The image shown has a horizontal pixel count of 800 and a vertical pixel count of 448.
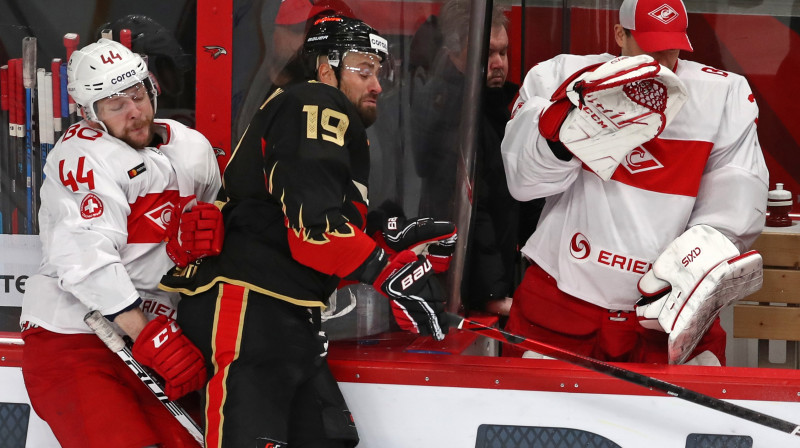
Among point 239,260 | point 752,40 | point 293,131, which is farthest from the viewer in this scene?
point 752,40

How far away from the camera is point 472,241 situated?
2764mm

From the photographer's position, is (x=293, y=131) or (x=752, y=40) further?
(x=752, y=40)

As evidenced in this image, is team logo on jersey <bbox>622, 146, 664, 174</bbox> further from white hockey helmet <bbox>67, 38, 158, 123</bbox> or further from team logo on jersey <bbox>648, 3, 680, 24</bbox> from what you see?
white hockey helmet <bbox>67, 38, 158, 123</bbox>

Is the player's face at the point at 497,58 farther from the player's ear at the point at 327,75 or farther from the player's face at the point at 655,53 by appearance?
the player's ear at the point at 327,75

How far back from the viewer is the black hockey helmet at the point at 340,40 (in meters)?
2.26

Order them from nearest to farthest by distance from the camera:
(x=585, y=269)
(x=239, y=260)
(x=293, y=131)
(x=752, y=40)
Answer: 1. (x=293, y=131)
2. (x=239, y=260)
3. (x=585, y=269)
4. (x=752, y=40)

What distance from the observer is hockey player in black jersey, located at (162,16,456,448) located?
81.4 inches

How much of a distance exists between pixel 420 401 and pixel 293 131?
30.1 inches

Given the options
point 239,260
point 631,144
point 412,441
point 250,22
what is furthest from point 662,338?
point 250,22

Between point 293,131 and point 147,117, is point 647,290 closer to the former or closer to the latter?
point 293,131

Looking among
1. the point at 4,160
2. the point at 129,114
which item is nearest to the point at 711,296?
the point at 129,114

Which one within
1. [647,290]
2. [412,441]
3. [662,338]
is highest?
[647,290]

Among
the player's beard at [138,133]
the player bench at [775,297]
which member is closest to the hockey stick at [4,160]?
the player's beard at [138,133]

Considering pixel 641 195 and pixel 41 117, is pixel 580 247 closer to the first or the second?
pixel 641 195
